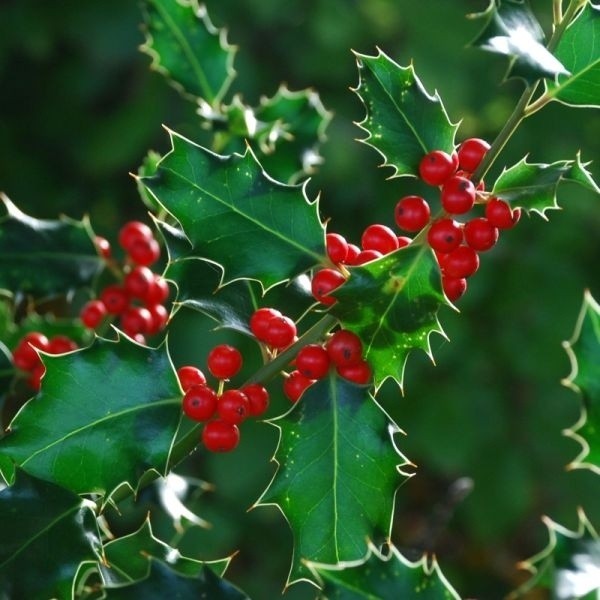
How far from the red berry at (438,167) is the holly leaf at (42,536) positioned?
352 millimetres

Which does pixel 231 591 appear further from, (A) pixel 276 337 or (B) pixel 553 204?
(B) pixel 553 204

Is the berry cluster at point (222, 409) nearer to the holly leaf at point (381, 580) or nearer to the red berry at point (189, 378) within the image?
the red berry at point (189, 378)

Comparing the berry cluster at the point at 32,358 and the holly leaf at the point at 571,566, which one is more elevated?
the holly leaf at the point at 571,566

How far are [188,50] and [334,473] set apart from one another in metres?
0.63

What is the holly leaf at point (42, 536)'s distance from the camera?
2.55 feet

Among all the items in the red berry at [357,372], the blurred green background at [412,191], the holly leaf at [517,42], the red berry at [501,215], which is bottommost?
the blurred green background at [412,191]

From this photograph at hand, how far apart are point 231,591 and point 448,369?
6.68 ft

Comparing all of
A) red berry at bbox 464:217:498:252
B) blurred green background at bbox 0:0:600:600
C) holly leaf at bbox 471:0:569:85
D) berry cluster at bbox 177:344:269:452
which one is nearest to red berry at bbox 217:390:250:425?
berry cluster at bbox 177:344:269:452

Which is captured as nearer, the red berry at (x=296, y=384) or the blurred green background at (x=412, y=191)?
the red berry at (x=296, y=384)

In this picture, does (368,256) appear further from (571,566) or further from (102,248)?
(102,248)

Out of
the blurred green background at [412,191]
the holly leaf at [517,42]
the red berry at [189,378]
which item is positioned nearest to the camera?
the holly leaf at [517,42]

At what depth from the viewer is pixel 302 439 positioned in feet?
2.72

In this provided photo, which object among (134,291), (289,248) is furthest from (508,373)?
(289,248)

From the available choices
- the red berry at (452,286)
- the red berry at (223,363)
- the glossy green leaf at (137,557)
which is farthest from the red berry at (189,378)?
the red berry at (452,286)
